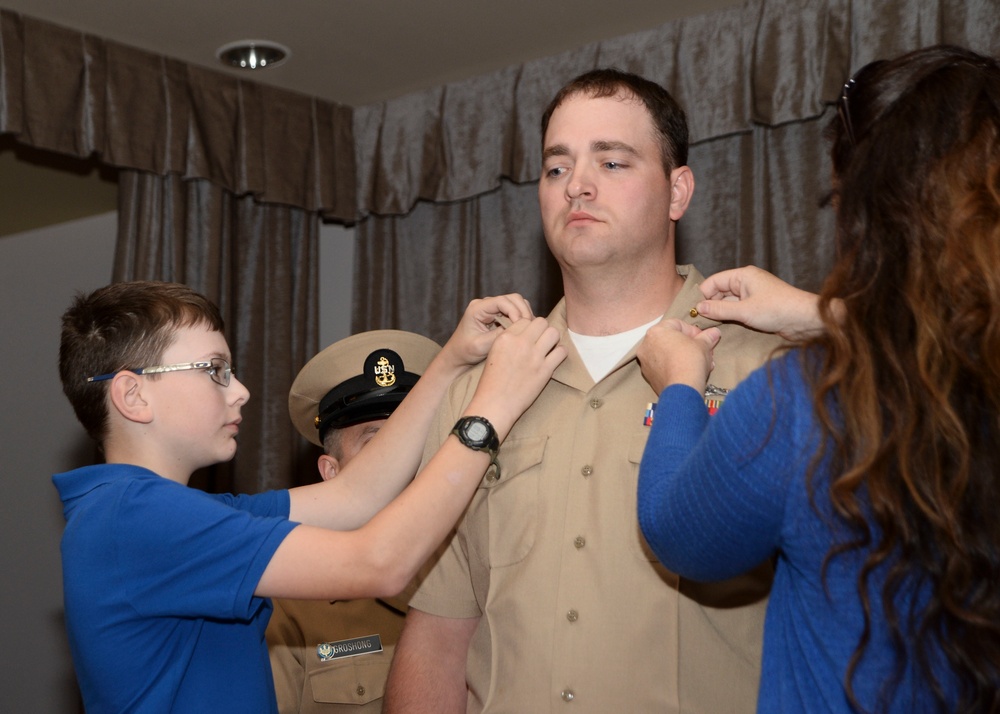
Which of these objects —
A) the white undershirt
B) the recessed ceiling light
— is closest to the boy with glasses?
the white undershirt

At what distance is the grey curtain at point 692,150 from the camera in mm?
3385

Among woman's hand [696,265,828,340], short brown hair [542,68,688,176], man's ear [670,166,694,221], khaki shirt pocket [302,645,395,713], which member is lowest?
khaki shirt pocket [302,645,395,713]

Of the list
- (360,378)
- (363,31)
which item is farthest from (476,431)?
(363,31)

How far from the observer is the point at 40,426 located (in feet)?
17.2

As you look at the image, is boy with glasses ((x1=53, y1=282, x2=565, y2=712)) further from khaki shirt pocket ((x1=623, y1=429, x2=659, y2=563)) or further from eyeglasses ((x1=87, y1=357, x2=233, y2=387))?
A: khaki shirt pocket ((x1=623, y1=429, x2=659, y2=563))

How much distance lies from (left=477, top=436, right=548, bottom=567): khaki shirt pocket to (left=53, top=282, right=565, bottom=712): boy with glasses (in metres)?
0.12

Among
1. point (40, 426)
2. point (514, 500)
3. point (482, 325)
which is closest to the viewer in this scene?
point (514, 500)

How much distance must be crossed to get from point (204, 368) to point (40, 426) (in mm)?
3919

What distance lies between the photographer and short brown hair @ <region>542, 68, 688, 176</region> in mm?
1940

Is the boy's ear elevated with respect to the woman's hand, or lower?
lower

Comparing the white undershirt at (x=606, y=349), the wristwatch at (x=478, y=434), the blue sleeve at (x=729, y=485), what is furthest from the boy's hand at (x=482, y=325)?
the blue sleeve at (x=729, y=485)

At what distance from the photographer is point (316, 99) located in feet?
14.5

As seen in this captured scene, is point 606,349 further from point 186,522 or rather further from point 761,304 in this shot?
point 186,522

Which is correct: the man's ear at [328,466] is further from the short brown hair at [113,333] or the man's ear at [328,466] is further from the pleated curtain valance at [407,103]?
the pleated curtain valance at [407,103]
